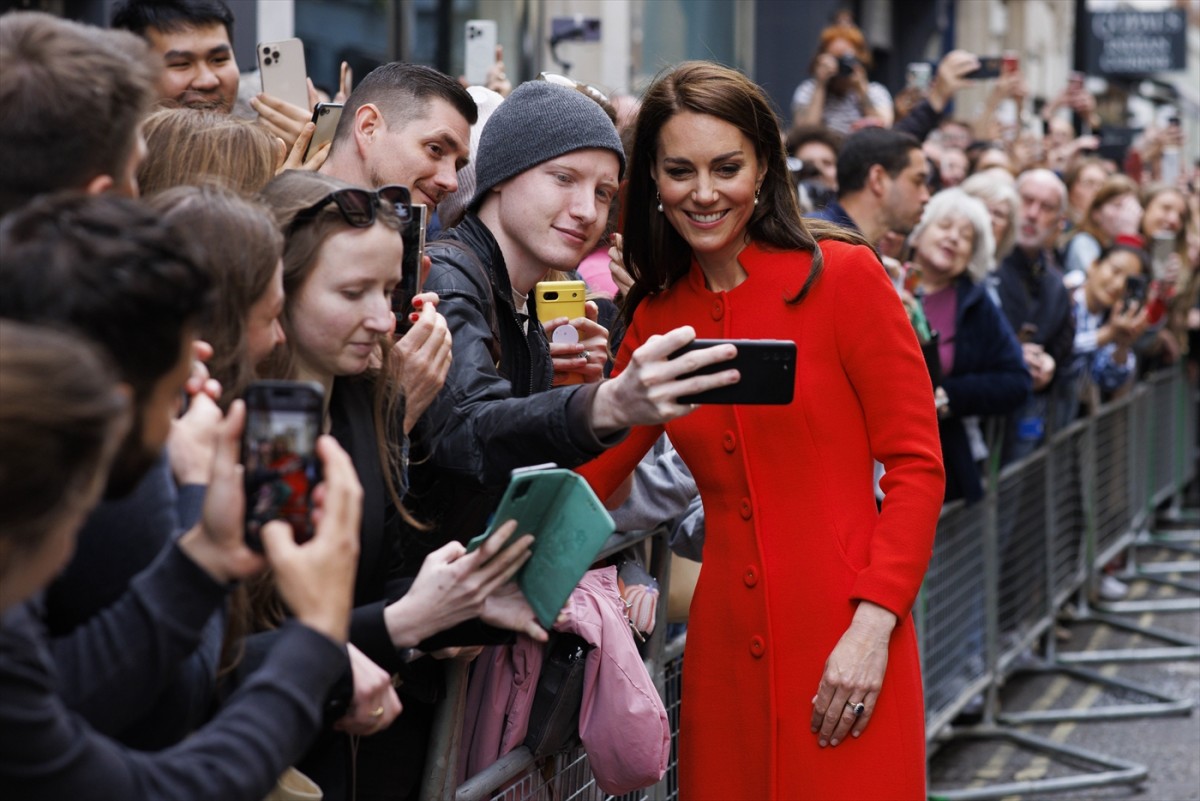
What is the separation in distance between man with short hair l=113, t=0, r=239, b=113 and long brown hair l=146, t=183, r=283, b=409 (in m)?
2.37

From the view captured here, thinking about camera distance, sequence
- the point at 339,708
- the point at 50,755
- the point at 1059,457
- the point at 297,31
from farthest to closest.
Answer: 1. the point at 297,31
2. the point at 1059,457
3. the point at 339,708
4. the point at 50,755

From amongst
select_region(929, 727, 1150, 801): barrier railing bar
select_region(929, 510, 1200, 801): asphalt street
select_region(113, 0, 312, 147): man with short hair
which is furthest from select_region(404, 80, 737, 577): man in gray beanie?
select_region(929, 510, 1200, 801): asphalt street

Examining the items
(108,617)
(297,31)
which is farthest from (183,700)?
(297,31)

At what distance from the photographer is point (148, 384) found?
176 centimetres

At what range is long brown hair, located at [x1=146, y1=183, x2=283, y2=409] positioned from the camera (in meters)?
2.22

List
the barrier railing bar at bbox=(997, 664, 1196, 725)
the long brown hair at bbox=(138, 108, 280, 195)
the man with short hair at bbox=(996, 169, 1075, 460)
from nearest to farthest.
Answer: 1. the long brown hair at bbox=(138, 108, 280, 195)
2. the barrier railing bar at bbox=(997, 664, 1196, 725)
3. the man with short hair at bbox=(996, 169, 1075, 460)

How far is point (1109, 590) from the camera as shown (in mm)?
9188

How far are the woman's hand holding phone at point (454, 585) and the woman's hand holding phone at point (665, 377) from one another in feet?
0.97

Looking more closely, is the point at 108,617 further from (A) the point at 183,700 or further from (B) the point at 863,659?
(B) the point at 863,659

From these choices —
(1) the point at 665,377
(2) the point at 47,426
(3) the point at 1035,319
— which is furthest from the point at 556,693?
(3) the point at 1035,319

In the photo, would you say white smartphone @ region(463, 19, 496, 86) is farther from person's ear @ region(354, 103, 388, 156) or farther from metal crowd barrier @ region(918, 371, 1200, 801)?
metal crowd barrier @ region(918, 371, 1200, 801)

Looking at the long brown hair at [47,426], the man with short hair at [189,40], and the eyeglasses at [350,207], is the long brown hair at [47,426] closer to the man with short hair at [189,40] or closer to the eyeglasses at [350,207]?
the eyeglasses at [350,207]

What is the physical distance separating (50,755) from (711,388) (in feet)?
4.01

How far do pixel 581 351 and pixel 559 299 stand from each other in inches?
4.6
